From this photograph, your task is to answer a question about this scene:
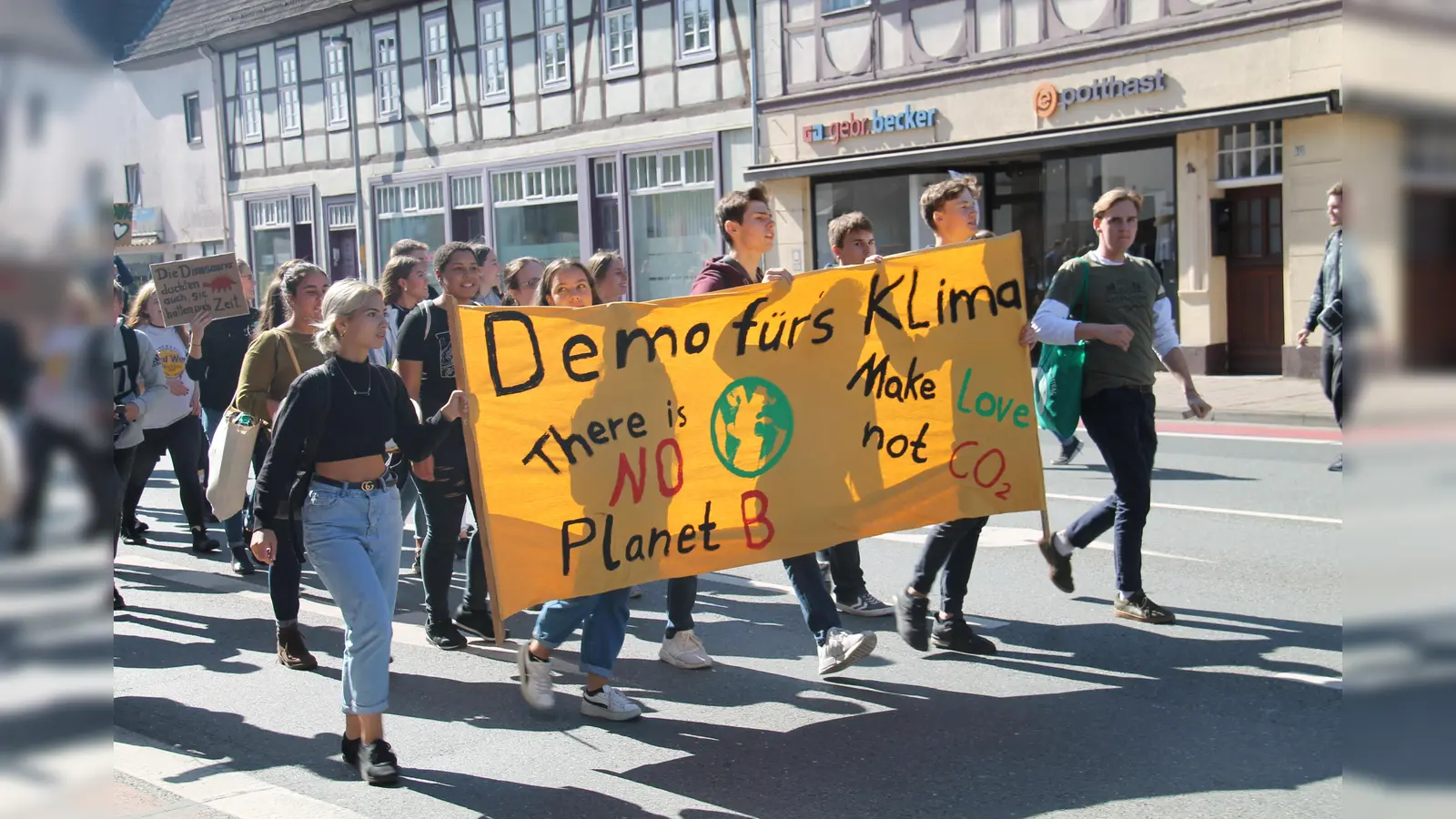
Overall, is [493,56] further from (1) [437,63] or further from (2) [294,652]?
(2) [294,652]

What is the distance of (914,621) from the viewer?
5.89 metres

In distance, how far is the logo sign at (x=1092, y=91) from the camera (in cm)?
1834

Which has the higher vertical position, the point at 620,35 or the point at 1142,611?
the point at 620,35

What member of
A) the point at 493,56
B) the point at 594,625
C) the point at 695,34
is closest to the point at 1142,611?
the point at 594,625

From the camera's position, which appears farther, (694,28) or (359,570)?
(694,28)

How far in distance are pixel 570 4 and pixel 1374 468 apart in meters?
27.2

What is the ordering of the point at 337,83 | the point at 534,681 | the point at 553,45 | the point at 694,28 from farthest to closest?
1. the point at 337,83
2. the point at 553,45
3. the point at 694,28
4. the point at 534,681

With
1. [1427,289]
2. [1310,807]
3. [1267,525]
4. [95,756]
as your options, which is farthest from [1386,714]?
[1267,525]

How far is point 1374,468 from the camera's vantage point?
98cm

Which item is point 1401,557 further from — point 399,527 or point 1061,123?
point 1061,123

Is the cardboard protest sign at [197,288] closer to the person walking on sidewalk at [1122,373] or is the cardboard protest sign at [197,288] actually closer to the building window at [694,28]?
the person walking on sidewalk at [1122,373]

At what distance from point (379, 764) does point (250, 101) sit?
3413 cm

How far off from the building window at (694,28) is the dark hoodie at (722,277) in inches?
763

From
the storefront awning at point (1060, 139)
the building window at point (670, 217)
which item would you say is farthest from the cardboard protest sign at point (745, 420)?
the building window at point (670, 217)
